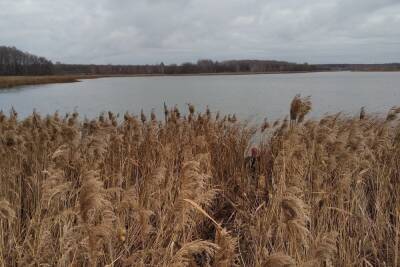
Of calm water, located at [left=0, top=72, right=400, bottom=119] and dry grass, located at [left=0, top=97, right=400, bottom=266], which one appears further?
calm water, located at [left=0, top=72, right=400, bottom=119]

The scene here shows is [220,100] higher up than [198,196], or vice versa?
[198,196]

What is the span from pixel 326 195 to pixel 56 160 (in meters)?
2.82

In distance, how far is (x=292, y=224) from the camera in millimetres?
2074

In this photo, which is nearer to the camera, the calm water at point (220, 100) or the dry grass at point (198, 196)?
the dry grass at point (198, 196)

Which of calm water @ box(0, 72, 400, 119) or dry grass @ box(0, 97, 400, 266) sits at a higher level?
dry grass @ box(0, 97, 400, 266)

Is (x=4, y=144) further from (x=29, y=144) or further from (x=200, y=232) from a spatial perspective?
(x=200, y=232)

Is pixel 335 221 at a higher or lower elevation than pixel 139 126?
lower

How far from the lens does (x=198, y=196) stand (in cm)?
266

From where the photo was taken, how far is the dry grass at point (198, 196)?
2.43 meters

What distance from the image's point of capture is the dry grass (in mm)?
→ 2430

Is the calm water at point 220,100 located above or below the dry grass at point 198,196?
below

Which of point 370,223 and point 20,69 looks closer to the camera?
point 370,223

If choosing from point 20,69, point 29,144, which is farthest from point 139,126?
point 20,69

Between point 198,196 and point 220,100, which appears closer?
point 198,196
